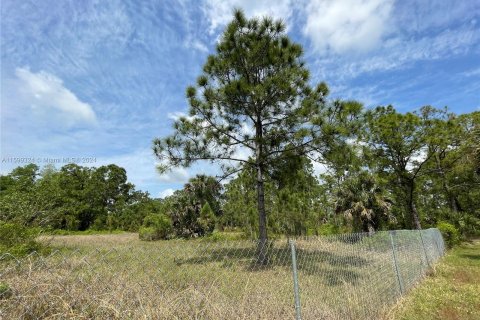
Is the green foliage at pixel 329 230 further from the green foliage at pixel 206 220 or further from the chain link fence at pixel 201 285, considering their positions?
the chain link fence at pixel 201 285

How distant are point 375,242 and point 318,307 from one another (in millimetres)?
2577

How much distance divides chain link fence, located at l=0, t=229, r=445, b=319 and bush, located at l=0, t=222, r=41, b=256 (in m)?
4.60

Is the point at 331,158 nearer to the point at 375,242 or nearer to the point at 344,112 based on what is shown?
the point at 344,112

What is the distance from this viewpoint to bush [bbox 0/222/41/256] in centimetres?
751

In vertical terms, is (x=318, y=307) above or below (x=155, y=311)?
below

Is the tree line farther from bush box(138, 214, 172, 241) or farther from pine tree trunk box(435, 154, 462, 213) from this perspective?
bush box(138, 214, 172, 241)

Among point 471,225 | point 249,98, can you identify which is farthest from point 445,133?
point 249,98

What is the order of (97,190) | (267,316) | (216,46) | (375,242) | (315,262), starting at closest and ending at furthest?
1. (267,316)
2. (315,262)
3. (375,242)
4. (216,46)
5. (97,190)

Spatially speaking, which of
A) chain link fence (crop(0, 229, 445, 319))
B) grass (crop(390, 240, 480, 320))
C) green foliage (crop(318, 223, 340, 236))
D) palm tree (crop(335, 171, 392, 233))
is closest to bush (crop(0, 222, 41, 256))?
chain link fence (crop(0, 229, 445, 319))

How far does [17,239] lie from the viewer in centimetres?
809

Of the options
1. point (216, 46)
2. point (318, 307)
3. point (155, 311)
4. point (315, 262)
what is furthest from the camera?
point (216, 46)

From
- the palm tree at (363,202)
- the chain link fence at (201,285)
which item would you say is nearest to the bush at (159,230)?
the palm tree at (363,202)

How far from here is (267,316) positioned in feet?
9.67

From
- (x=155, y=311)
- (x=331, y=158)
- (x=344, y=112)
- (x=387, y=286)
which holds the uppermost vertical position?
(x=344, y=112)
